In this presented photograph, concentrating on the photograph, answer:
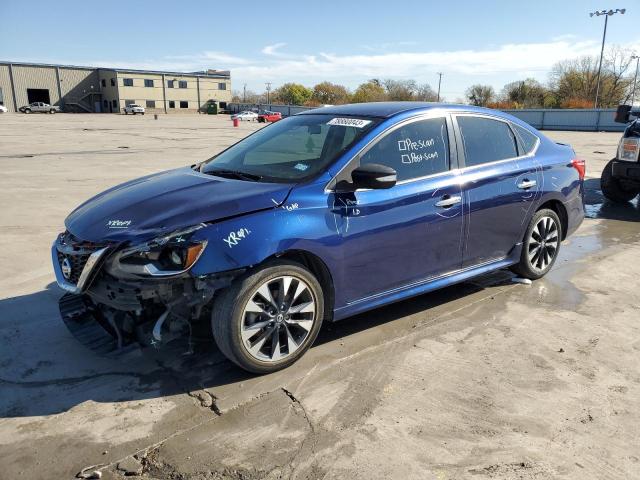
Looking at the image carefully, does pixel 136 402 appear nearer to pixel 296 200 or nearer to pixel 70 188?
pixel 296 200

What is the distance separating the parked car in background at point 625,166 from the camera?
8.80m

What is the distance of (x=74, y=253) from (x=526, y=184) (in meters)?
3.77

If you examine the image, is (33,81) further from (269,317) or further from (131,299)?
(269,317)

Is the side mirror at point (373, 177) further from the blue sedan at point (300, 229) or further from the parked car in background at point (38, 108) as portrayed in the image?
the parked car in background at point (38, 108)

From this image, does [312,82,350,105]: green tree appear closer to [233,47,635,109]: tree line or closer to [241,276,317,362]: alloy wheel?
[233,47,635,109]: tree line

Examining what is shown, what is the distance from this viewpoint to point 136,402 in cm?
309

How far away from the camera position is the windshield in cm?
371

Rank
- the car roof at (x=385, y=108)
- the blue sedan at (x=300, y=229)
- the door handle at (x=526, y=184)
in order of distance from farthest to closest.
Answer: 1. the door handle at (x=526, y=184)
2. the car roof at (x=385, y=108)
3. the blue sedan at (x=300, y=229)

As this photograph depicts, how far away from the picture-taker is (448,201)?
13.3 feet

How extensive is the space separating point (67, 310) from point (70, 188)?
737 cm

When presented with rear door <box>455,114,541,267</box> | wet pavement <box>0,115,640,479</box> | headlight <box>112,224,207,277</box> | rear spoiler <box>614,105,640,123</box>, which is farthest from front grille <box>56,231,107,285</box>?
rear spoiler <box>614,105,640,123</box>

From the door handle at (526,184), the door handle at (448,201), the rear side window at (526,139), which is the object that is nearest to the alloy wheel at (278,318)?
the door handle at (448,201)

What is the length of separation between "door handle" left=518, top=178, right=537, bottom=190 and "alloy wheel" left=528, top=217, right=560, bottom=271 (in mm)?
413

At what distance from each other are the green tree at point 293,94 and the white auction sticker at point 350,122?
4366 inches
